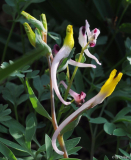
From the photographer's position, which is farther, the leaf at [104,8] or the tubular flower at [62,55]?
the leaf at [104,8]

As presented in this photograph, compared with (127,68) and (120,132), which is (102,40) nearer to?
(127,68)

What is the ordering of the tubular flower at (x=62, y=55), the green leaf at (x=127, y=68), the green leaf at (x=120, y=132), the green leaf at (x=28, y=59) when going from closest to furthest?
the green leaf at (x=28, y=59)
the tubular flower at (x=62, y=55)
the green leaf at (x=120, y=132)
the green leaf at (x=127, y=68)

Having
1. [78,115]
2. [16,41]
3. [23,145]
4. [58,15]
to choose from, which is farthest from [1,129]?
[58,15]

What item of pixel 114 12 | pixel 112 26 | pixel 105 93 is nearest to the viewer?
pixel 105 93

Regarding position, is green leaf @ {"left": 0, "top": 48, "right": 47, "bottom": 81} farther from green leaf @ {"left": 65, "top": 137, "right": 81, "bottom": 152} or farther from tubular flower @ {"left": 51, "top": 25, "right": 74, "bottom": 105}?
green leaf @ {"left": 65, "top": 137, "right": 81, "bottom": 152}

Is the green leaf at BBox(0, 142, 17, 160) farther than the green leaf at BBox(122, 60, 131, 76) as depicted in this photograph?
No

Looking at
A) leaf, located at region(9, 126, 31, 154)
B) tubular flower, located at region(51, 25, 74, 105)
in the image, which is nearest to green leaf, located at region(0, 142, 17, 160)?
leaf, located at region(9, 126, 31, 154)

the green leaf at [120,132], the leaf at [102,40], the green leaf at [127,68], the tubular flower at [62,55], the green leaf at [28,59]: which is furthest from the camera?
the leaf at [102,40]

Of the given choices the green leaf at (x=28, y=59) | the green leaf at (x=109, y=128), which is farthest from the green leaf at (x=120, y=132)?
the green leaf at (x=28, y=59)

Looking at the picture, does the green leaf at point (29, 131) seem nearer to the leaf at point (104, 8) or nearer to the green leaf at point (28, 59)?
the green leaf at point (28, 59)

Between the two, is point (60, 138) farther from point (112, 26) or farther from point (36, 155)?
point (112, 26)

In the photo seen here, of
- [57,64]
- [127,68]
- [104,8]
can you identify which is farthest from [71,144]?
[104,8]
